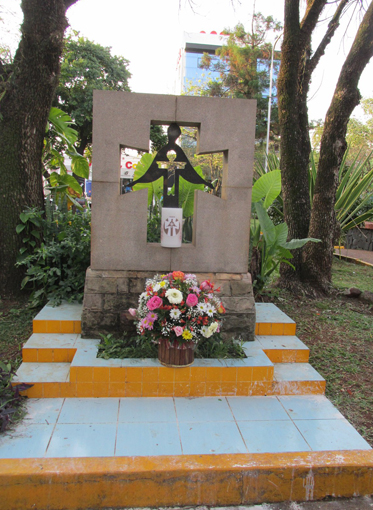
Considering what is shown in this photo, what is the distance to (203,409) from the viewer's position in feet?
10.8

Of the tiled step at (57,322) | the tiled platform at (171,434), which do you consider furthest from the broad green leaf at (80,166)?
the tiled platform at (171,434)

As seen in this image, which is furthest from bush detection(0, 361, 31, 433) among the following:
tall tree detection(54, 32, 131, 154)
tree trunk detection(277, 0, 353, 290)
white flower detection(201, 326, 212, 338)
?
tall tree detection(54, 32, 131, 154)

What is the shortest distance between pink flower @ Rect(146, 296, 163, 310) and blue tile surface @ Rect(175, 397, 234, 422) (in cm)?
82

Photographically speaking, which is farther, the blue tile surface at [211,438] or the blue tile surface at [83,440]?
the blue tile surface at [211,438]

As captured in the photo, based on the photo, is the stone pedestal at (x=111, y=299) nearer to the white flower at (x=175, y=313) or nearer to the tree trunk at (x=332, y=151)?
the white flower at (x=175, y=313)

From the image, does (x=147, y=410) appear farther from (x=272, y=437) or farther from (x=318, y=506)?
(x=318, y=506)

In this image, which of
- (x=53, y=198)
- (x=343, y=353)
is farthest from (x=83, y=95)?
(x=343, y=353)

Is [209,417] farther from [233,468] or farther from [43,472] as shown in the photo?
[43,472]

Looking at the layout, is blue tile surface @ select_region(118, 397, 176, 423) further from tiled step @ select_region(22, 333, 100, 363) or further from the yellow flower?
tiled step @ select_region(22, 333, 100, 363)

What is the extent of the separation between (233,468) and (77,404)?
1.34 m

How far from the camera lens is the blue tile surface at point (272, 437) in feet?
9.27

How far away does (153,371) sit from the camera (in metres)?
3.42

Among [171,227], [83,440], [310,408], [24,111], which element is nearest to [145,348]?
[83,440]

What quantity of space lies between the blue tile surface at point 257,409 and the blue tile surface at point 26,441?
1.40m
